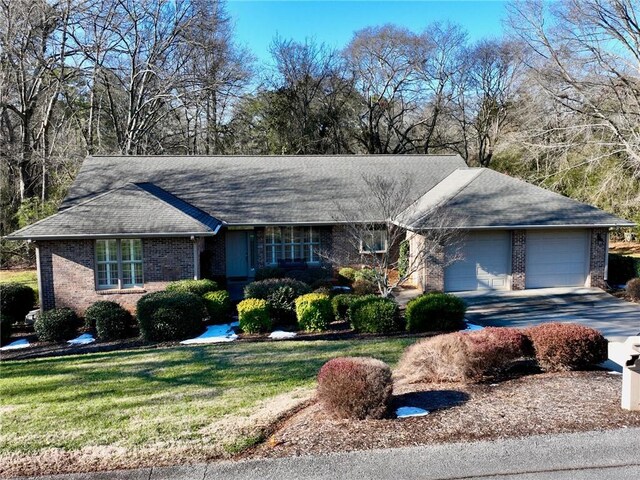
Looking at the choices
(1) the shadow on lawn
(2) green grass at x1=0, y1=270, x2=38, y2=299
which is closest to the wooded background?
(2) green grass at x1=0, y1=270, x2=38, y2=299

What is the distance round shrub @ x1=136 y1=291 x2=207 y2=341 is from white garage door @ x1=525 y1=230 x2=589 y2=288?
11556mm

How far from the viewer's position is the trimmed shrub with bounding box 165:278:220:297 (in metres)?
14.4

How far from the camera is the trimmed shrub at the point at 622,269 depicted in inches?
727

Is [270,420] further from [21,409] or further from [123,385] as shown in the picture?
[21,409]

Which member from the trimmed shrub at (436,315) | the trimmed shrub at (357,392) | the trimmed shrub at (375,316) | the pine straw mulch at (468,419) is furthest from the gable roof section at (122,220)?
the pine straw mulch at (468,419)

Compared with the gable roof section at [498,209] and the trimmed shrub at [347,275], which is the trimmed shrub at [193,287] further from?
the gable roof section at [498,209]

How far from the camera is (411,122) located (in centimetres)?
4047

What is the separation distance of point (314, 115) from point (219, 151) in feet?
24.4

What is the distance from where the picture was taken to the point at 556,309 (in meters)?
14.8

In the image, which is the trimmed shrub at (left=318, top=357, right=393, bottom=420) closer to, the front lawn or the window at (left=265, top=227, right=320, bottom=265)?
the front lawn

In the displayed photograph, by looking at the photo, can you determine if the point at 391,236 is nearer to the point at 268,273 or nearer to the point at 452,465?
the point at 268,273

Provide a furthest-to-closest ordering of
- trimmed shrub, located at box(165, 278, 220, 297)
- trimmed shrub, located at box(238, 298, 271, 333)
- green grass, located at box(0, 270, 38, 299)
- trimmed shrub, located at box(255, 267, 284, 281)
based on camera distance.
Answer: green grass, located at box(0, 270, 38, 299) → trimmed shrub, located at box(255, 267, 284, 281) → trimmed shrub, located at box(165, 278, 220, 297) → trimmed shrub, located at box(238, 298, 271, 333)

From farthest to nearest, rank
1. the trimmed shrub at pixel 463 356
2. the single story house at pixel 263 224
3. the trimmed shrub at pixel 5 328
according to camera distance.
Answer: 1. the single story house at pixel 263 224
2. the trimmed shrub at pixel 5 328
3. the trimmed shrub at pixel 463 356

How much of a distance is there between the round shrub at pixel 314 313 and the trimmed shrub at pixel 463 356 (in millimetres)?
5048
